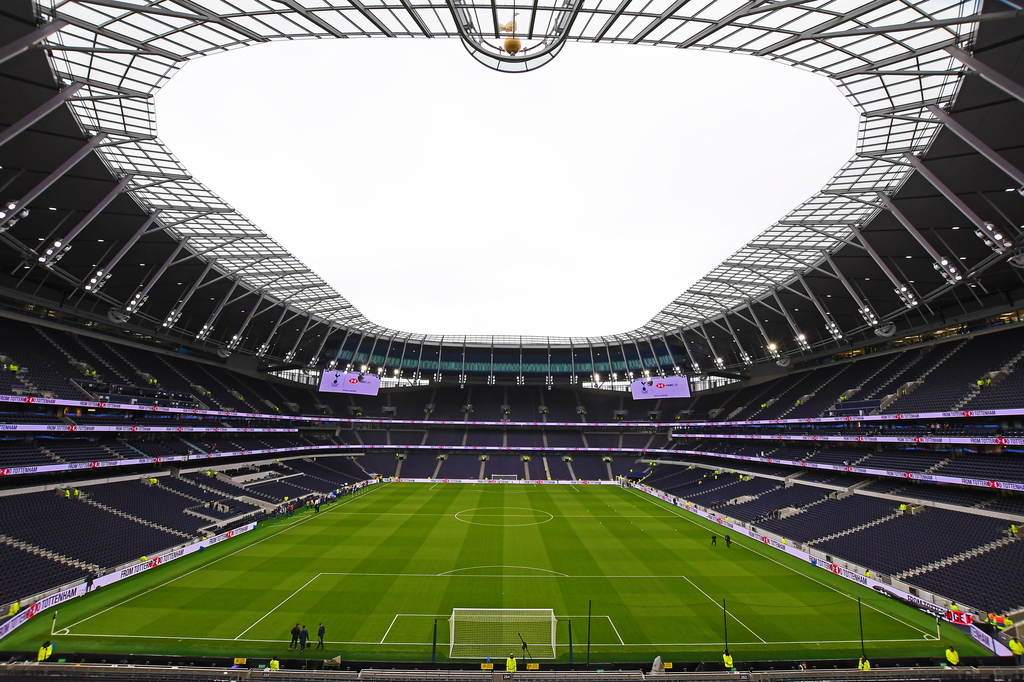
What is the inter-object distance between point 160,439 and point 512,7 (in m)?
42.1

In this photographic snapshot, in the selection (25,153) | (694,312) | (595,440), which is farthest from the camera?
(595,440)

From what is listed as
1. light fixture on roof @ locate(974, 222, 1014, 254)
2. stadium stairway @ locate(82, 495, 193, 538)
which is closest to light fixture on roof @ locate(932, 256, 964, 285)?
light fixture on roof @ locate(974, 222, 1014, 254)

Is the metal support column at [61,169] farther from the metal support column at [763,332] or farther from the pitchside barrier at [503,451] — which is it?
the metal support column at [763,332]

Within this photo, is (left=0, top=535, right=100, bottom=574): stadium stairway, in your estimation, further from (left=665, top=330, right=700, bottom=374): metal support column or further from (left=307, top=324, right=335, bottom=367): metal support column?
(left=665, top=330, right=700, bottom=374): metal support column

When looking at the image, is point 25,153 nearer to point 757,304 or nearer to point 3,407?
point 3,407

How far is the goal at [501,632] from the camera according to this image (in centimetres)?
1609

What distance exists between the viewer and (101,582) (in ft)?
69.8

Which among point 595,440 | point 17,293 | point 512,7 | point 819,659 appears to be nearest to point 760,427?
point 595,440

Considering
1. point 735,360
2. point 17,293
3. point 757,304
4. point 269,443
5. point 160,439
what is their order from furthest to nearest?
point 735,360, point 269,443, point 757,304, point 160,439, point 17,293

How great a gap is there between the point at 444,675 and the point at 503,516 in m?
26.5

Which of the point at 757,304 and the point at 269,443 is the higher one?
the point at 757,304

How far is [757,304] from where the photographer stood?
48.5 meters

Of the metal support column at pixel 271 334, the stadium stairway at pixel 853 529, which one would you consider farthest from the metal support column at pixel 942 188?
the metal support column at pixel 271 334

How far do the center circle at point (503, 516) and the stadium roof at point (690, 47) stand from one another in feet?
88.5
